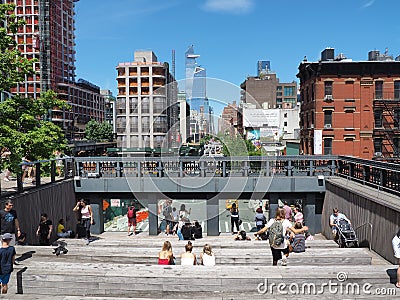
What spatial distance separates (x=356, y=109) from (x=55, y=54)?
83754 millimetres

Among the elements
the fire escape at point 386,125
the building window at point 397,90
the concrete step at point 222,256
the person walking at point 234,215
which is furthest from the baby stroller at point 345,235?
the building window at point 397,90

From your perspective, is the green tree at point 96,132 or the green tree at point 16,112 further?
the green tree at point 96,132

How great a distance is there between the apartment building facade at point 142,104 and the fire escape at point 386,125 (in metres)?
38.5

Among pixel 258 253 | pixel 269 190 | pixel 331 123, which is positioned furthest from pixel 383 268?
pixel 331 123

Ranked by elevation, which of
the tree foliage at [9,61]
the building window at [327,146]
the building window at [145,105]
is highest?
the building window at [145,105]

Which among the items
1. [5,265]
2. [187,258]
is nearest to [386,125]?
[187,258]

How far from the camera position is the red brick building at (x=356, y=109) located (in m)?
38.6

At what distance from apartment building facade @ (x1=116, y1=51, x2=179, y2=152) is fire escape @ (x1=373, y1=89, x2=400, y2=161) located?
38496 millimetres

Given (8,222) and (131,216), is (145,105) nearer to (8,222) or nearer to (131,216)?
(131,216)

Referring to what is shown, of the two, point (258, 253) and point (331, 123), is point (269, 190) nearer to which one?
point (258, 253)

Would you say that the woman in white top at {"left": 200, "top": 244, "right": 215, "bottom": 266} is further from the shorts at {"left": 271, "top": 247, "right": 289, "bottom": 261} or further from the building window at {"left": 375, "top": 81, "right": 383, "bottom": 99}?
the building window at {"left": 375, "top": 81, "right": 383, "bottom": 99}

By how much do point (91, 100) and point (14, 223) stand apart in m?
115

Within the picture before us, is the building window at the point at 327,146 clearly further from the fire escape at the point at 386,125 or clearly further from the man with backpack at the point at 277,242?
the man with backpack at the point at 277,242

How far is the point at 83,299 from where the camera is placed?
6766mm
